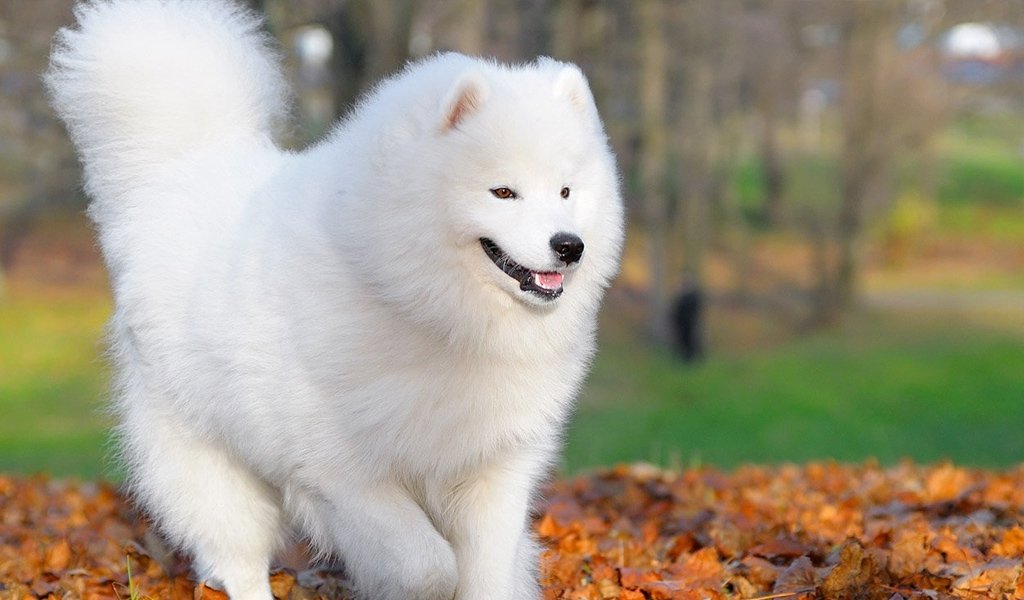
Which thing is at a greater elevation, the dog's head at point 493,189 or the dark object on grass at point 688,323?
the dog's head at point 493,189

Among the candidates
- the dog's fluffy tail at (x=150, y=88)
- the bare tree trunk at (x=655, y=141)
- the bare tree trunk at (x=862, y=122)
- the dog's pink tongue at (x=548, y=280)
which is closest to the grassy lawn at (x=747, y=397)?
the bare tree trunk at (x=655, y=141)

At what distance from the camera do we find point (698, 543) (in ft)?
17.2

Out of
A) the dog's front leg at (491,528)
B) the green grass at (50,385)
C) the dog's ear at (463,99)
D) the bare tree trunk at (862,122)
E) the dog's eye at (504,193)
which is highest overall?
the dog's ear at (463,99)

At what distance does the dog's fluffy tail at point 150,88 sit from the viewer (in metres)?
4.86

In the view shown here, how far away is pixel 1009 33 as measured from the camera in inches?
1072

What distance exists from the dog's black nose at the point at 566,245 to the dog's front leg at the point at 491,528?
32.7 inches

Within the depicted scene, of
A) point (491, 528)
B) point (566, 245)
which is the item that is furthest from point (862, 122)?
point (566, 245)

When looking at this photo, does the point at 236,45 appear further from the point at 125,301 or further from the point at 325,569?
the point at 325,569

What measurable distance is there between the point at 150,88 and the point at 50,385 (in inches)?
664

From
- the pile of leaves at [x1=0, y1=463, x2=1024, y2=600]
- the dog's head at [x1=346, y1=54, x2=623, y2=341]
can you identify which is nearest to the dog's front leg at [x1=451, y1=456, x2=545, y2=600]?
the pile of leaves at [x1=0, y1=463, x2=1024, y2=600]

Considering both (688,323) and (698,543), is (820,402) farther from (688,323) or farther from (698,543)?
(698,543)

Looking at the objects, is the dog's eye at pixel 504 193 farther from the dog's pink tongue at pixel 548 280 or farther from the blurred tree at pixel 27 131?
the blurred tree at pixel 27 131

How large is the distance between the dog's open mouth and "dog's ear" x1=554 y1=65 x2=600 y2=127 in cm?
55

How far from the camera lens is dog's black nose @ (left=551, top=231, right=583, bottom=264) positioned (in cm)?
362
